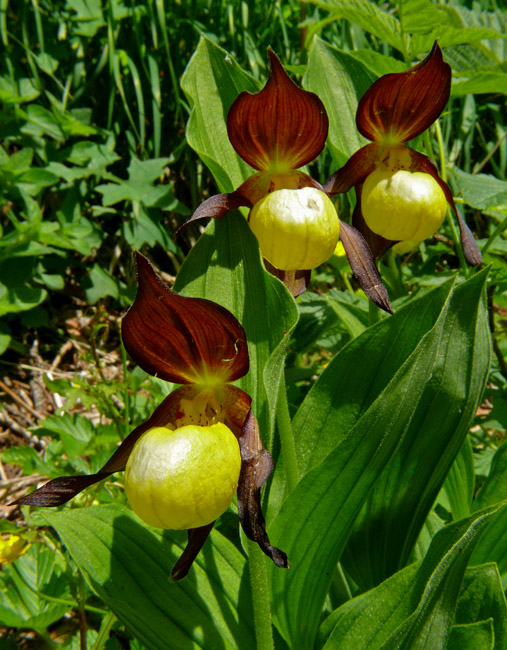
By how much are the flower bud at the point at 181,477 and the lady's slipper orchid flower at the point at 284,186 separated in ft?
1.39

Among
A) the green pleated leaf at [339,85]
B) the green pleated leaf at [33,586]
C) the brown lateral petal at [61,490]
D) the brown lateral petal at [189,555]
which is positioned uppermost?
the green pleated leaf at [339,85]

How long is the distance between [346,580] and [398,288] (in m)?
0.94

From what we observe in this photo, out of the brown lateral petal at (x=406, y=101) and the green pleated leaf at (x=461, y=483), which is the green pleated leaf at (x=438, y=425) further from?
the brown lateral petal at (x=406, y=101)

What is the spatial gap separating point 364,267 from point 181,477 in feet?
2.10

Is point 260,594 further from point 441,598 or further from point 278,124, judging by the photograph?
point 278,124

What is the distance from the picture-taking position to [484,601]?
3.28 feet

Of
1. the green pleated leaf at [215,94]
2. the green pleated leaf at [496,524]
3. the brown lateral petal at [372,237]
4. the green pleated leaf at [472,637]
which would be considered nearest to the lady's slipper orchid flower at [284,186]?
the green pleated leaf at [215,94]

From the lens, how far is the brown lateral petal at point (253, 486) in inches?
32.3

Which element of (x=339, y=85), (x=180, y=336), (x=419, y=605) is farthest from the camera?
(x=339, y=85)

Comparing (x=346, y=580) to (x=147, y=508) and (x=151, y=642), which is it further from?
(x=147, y=508)

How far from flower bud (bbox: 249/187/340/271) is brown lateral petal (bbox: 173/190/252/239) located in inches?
1.9

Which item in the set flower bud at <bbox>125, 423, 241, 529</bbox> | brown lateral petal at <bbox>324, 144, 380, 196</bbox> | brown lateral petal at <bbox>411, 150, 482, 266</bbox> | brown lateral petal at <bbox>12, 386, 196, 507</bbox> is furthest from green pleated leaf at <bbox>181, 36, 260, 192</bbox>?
flower bud at <bbox>125, 423, 241, 529</bbox>

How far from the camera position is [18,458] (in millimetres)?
1521

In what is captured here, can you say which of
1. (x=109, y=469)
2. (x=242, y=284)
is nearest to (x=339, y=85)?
(x=242, y=284)
